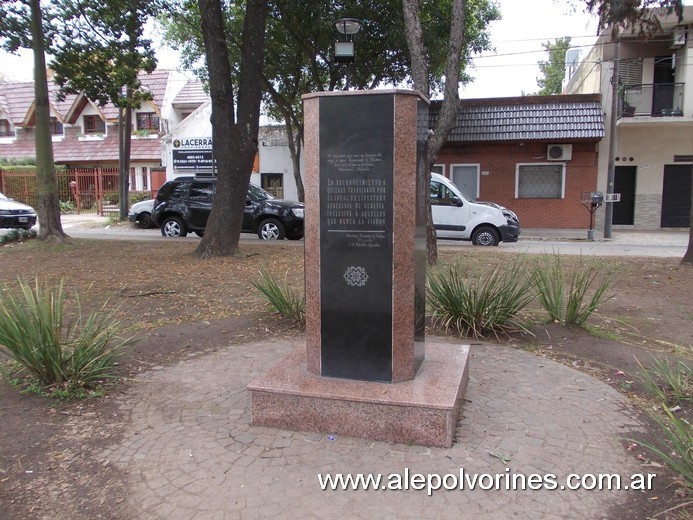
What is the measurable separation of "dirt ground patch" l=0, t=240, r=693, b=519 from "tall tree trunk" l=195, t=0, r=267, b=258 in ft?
2.28

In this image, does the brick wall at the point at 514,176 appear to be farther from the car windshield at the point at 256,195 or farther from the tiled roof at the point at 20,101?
the tiled roof at the point at 20,101

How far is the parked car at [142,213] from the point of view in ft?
69.2

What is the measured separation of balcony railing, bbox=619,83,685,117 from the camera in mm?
20109

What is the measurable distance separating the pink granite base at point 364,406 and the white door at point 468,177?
18492mm

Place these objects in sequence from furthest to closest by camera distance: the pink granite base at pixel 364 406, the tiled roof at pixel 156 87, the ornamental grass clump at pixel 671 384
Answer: the tiled roof at pixel 156 87
the ornamental grass clump at pixel 671 384
the pink granite base at pixel 364 406

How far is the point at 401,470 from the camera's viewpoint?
3389mm

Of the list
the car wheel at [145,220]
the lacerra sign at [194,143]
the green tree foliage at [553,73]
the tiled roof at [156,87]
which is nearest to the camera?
the car wheel at [145,220]

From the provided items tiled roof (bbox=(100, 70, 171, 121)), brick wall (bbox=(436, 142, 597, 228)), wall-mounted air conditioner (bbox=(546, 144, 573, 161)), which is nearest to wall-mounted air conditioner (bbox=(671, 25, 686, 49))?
brick wall (bbox=(436, 142, 597, 228))

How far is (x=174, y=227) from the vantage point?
17.2 m

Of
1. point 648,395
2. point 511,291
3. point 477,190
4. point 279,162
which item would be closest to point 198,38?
point 279,162

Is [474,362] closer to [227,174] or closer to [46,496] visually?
[46,496]

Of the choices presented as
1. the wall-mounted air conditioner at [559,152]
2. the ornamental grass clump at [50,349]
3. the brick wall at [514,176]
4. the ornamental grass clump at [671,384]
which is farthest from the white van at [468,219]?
the ornamental grass clump at [50,349]

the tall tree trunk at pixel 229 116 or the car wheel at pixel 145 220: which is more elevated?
the tall tree trunk at pixel 229 116

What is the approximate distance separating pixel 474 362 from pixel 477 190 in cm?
1731
